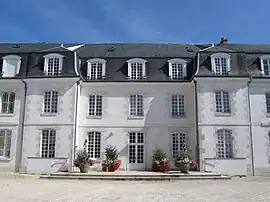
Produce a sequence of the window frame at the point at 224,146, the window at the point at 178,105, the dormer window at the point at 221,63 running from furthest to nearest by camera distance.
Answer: the window at the point at 178,105, the dormer window at the point at 221,63, the window frame at the point at 224,146

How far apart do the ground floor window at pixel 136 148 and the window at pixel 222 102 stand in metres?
5.12

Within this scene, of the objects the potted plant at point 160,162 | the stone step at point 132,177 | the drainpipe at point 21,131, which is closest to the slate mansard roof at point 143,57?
the drainpipe at point 21,131

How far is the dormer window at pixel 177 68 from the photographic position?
19406 mm

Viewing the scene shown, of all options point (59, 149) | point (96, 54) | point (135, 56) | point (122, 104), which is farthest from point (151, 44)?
point (59, 149)

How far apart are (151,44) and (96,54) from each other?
4726 mm

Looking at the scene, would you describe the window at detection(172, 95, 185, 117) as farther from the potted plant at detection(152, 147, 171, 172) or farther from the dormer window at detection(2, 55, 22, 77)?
the dormer window at detection(2, 55, 22, 77)

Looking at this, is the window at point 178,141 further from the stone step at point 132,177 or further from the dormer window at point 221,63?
the dormer window at point 221,63

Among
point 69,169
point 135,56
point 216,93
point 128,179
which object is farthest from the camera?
point 135,56

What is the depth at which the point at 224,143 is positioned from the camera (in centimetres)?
1756

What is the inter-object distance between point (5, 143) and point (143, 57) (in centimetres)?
1042

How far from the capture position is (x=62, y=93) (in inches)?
714

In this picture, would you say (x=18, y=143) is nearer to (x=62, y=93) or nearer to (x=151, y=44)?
(x=62, y=93)

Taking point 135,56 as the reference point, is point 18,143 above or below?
below

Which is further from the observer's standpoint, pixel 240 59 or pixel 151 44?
pixel 151 44
